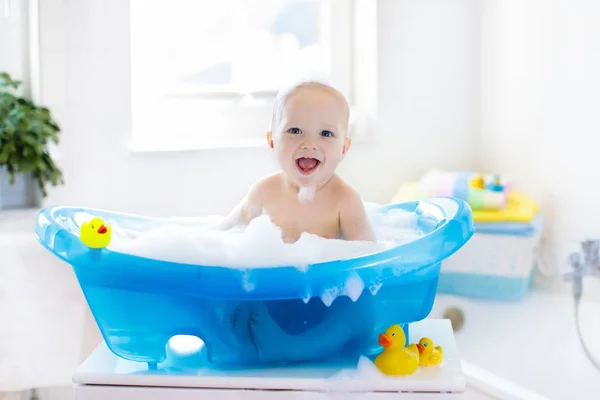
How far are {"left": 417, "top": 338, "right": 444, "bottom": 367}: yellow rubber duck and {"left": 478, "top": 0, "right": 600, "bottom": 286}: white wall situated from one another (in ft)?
3.26

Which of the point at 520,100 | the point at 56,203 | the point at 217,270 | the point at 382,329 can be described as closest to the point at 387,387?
the point at 382,329

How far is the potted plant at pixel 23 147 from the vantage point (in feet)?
4.71

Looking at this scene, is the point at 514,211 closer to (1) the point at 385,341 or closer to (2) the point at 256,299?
(1) the point at 385,341

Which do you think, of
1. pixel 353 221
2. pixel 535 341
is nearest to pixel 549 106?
pixel 535 341

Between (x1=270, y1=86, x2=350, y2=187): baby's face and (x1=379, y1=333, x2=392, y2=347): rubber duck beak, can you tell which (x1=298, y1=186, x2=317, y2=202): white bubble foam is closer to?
(x1=270, y1=86, x2=350, y2=187): baby's face

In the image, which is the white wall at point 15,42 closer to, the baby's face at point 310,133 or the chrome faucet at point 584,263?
the baby's face at point 310,133

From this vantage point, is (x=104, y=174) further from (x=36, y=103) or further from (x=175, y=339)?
(x=175, y=339)

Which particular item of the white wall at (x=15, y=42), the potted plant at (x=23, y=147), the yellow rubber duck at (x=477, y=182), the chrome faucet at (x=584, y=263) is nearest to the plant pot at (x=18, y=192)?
the potted plant at (x=23, y=147)

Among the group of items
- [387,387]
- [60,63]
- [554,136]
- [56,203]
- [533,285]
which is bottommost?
[533,285]

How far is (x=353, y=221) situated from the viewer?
852mm

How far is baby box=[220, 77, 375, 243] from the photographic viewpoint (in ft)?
2.65

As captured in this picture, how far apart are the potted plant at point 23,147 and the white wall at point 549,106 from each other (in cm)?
115

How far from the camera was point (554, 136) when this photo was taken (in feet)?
5.62

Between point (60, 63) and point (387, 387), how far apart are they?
1156 mm
